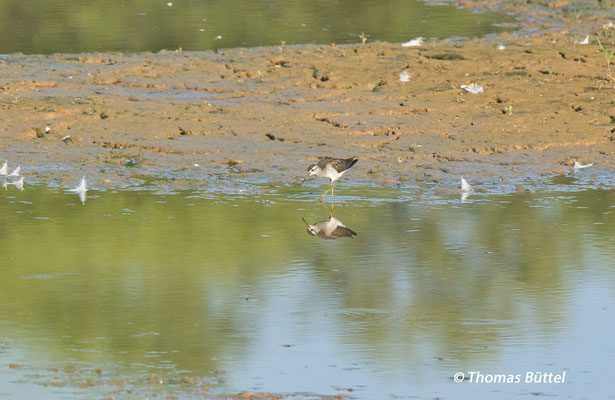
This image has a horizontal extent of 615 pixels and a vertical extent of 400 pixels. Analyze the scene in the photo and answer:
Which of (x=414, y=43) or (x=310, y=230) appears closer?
(x=310, y=230)

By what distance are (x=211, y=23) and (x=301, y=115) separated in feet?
24.5

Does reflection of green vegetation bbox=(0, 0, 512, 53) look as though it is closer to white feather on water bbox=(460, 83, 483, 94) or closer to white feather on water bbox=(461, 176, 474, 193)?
white feather on water bbox=(460, 83, 483, 94)

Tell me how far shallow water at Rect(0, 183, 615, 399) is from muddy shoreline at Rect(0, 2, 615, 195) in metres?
1.02

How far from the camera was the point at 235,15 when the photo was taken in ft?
65.8

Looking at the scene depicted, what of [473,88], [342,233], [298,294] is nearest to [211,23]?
[473,88]

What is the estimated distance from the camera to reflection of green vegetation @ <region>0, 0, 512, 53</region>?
17.2m

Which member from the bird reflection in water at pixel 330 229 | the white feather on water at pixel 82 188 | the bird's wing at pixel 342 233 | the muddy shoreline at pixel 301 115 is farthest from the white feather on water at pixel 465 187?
the white feather on water at pixel 82 188

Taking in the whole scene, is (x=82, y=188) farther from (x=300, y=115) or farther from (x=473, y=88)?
(x=473, y=88)

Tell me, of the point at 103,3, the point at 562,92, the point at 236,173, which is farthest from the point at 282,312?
the point at 103,3

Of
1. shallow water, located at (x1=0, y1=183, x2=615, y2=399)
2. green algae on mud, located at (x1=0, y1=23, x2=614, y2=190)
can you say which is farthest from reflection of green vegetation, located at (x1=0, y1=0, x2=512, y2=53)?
shallow water, located at (x1=0, y1=183, x2=615, y2=399)

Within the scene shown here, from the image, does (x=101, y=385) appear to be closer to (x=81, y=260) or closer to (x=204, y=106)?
(x=81, y=260)

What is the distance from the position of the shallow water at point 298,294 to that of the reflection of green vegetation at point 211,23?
814 centimetres

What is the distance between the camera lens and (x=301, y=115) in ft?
39.5

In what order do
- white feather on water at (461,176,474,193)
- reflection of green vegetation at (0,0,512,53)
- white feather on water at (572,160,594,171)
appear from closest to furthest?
white feather on water at (461,176,474,193), white feather on water at (572,160,594,171), reflection of green vegetation at (0,0,512,53)
